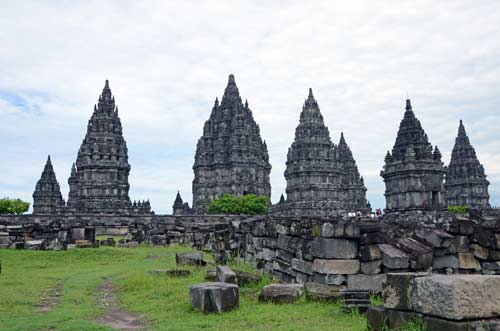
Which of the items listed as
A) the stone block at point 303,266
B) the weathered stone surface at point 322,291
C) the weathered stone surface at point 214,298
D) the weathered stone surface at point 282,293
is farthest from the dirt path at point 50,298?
the stone block at point 303,266

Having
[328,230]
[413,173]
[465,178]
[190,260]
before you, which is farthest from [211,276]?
[465,178]

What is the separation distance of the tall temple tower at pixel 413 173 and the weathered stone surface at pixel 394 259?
40.4m

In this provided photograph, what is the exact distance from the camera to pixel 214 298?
306 inches

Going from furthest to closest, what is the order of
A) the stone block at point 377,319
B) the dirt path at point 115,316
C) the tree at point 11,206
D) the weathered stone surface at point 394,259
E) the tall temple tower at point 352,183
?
the tall temple tower at point 352,183
the tree at point 11,206
the weathered stone surface at point 394,259
the dirt path at point 115,316
the stone block at point 377,319

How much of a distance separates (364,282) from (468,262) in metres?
2.25

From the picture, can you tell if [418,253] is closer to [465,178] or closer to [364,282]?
[364,282]

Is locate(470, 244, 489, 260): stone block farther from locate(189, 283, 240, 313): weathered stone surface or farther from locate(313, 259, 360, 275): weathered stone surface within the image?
locate(189, 283, 240, 313): weathered stone surface

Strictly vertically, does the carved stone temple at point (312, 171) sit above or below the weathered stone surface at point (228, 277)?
above

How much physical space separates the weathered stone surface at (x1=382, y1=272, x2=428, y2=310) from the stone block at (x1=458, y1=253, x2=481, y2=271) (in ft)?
12.9

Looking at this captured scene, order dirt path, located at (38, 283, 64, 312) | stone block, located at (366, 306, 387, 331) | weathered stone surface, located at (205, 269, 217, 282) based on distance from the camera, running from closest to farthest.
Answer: stone block, located at (366, 306, 387, 331), dirt path, located at (38, 283, 64, 312), weathered stone surface, located at (205, 269, 217, 282)

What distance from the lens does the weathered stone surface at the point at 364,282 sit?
341 inches

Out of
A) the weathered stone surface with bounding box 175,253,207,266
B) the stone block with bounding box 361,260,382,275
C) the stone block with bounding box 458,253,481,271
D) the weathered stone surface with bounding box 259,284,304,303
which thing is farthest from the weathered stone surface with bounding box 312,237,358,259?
the weathered stone surface with bounding box 175,253,207,266

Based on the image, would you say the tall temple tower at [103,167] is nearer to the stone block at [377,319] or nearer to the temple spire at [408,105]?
the temple spire at [408,105]

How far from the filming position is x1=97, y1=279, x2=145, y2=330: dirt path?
7270 millimetres
